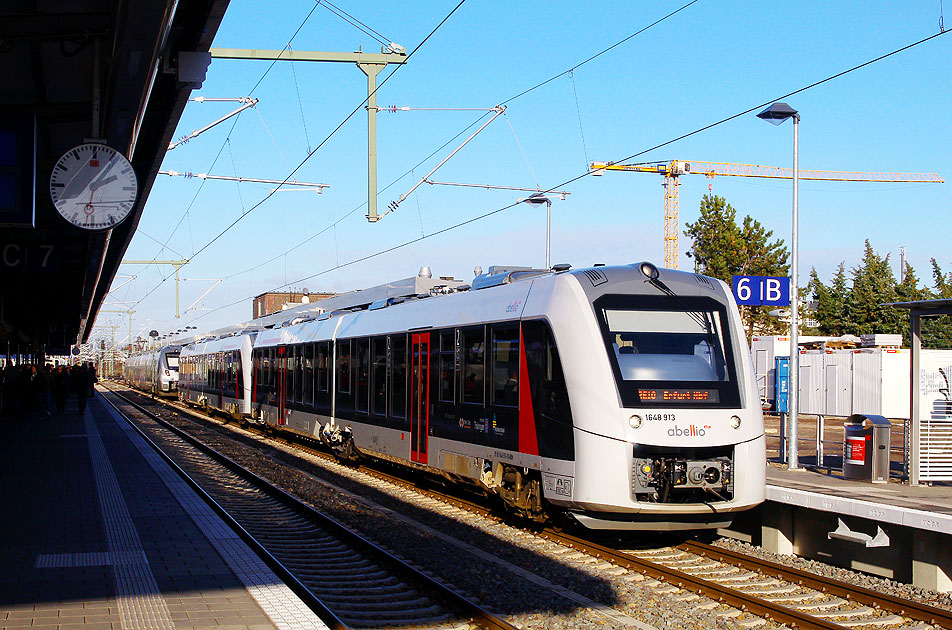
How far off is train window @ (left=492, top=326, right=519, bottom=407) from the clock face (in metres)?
4.44

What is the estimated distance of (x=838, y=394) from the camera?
17609mm

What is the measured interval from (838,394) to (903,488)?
5206 millimetres

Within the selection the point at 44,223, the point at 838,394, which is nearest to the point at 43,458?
the point at 44,223

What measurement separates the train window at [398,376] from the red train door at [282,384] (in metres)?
9.29

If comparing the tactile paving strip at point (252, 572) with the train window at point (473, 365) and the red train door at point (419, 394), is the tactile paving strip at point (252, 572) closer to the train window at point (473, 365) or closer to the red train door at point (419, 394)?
the red train door at point (419, 394)

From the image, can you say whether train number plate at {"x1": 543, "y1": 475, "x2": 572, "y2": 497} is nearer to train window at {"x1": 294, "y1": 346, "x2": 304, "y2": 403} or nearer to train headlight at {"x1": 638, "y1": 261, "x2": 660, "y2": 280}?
train headlight at {"x1": 638, "y1": 261, "x2": 660, "y2": 280}

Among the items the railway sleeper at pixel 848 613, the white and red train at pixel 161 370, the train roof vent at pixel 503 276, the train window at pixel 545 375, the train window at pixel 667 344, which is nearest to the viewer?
the railway sleeper at pixel 848 613

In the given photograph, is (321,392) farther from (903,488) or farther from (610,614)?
(610,614)

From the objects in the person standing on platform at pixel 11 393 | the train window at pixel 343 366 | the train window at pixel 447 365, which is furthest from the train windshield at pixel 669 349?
the person standing on platform at pixel 11 393

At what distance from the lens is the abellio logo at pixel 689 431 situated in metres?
9.75

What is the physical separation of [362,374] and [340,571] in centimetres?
814

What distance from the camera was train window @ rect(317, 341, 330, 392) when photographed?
20375 millimetres

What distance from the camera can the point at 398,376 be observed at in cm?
1548

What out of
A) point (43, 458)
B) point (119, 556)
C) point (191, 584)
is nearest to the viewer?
point (191, 584)
